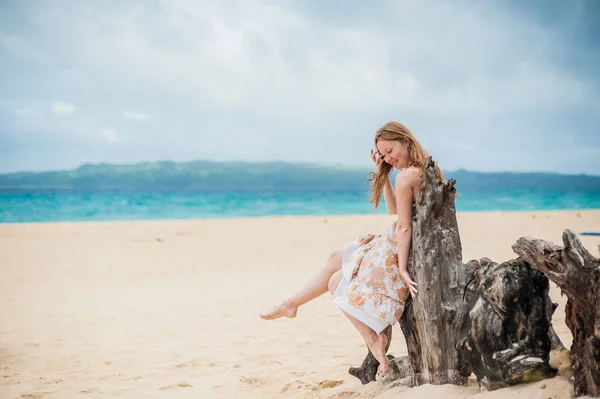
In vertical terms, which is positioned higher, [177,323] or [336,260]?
[336,260]

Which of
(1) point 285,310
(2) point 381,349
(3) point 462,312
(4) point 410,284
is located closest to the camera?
(3) point 462,312

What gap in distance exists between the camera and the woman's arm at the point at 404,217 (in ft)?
12.3

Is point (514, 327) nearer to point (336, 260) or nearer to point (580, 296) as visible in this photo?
point (580, 296)

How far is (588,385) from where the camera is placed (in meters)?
2.77

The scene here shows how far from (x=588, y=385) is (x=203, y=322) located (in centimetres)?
564

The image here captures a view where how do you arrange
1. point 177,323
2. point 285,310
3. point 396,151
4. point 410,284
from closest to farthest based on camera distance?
point 410,284, point 396,151, point 285,310, point 177,323

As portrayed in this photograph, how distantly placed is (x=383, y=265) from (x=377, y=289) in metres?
0.18

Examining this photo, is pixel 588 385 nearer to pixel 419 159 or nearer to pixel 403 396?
pixel 403 396

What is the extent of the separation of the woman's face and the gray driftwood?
478mm

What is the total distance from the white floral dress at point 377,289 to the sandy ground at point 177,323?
0.55 meters

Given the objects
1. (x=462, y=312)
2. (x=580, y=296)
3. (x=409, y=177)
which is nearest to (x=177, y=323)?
(x=409, y=177)

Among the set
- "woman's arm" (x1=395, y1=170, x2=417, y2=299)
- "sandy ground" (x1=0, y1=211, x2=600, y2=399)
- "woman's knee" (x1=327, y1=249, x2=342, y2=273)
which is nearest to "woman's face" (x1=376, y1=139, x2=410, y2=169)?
"woman's arm" (x1=395, y1=170, x2=417, y2=299)

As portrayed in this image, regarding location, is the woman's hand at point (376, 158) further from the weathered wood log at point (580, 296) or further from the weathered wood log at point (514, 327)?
the weathered wood log at point (580, 296)

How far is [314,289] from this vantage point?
4.30 m
